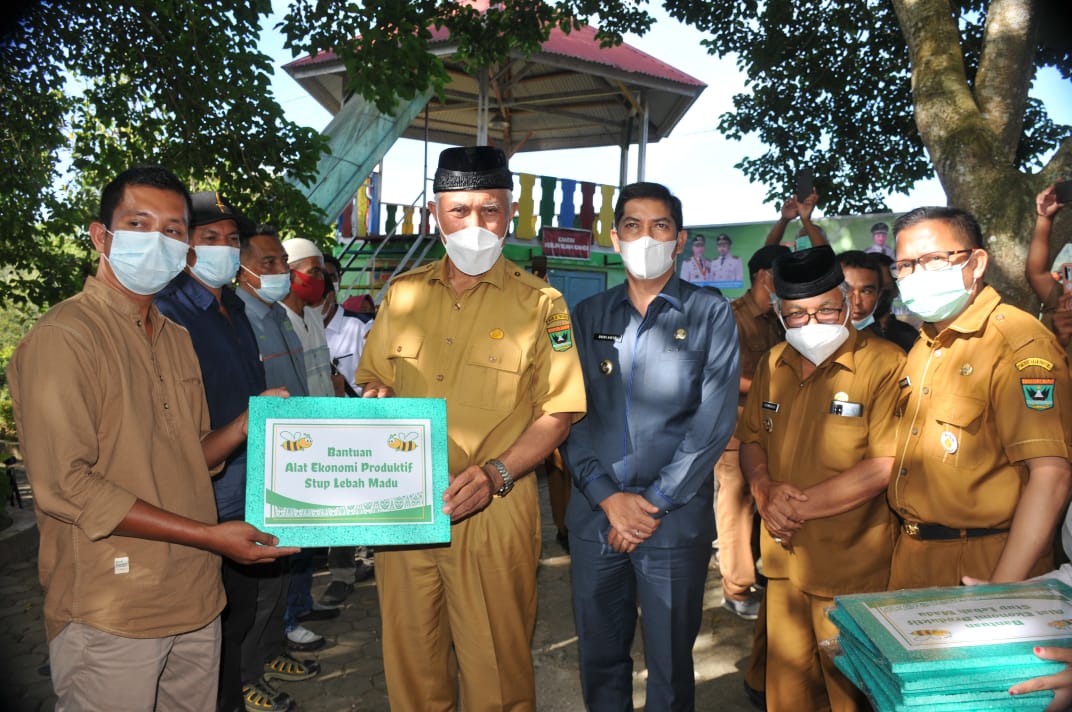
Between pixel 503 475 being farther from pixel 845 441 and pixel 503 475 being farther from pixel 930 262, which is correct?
pixel 930 262

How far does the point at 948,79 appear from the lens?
5.12 metres

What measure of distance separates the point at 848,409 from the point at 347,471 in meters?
1.97

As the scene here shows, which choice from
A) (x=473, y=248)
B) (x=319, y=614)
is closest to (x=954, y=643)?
(x=473, y=248)

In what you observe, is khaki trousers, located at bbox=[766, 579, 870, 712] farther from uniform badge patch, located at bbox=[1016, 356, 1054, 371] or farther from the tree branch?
the tree branch

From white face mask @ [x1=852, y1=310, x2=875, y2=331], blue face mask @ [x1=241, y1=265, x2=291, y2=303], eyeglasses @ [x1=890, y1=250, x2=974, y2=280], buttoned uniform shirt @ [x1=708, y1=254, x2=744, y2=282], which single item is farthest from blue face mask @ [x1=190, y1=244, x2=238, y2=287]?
buttoned uniform shirt @ [x1=708, y1=254, x2=744, y2=282]

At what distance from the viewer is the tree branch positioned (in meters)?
5.03

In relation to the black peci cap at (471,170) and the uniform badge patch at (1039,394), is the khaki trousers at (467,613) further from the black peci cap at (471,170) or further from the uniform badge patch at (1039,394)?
the uniform badge patch at (1039,394)

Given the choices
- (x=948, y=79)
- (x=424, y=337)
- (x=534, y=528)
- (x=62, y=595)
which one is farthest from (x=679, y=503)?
(x=948, y=79)

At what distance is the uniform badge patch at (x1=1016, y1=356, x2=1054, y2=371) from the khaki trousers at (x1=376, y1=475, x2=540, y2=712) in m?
1.72

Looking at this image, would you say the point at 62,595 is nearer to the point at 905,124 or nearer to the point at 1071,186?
the point at 1071,186

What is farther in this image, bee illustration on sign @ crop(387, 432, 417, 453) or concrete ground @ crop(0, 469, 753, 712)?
→ concrete ground @ crop(0, 469, 753, 712)

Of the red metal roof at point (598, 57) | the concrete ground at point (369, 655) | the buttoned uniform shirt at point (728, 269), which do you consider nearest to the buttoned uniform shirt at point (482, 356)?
the concrete ground at point (369, 655)

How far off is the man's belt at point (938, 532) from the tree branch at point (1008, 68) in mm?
3758

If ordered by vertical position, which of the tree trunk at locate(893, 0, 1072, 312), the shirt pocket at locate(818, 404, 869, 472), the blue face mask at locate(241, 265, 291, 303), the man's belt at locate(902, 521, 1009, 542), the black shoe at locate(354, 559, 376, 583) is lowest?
the black shoe at locate(354, 559, 376, 583)
